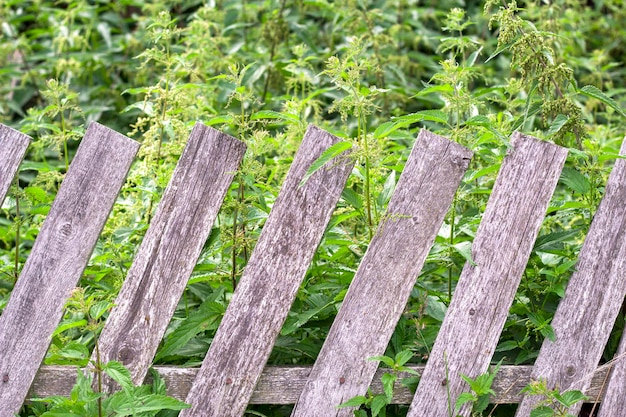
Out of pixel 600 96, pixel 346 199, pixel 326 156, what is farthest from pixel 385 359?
pixel 600 96

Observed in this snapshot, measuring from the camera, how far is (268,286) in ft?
7.43

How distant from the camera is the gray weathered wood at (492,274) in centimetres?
230

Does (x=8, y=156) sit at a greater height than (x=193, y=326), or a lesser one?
greater

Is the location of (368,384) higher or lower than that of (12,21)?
lower

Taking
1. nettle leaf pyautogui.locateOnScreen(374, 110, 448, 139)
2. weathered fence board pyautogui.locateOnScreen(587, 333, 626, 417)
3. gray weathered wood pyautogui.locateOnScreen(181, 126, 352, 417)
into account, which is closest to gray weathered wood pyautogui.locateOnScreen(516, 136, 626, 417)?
weathered fence board pyautogui.locateOnScreen(587, 333, 626, 417)

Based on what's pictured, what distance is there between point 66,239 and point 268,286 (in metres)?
0.56

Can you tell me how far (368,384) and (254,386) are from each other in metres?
0.31

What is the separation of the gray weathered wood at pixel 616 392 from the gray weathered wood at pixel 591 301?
0.01 m

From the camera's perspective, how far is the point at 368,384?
2.27 metres

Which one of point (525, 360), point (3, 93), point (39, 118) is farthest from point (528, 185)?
point (3, 93)

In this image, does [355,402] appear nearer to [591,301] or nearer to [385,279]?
[385,279]

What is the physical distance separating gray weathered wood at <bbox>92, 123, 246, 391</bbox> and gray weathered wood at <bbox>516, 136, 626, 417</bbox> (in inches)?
39.7

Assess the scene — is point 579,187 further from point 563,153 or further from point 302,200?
point 302,200

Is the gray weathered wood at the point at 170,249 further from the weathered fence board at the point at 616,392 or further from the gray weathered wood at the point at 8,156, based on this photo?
Result: the weathered fence board at the point at 616,392
